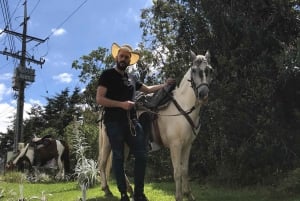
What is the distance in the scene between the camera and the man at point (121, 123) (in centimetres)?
589

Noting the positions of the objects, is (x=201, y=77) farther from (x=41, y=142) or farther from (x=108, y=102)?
(x=41, y=142)

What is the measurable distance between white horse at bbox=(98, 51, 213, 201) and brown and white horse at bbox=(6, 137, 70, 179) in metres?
11.0

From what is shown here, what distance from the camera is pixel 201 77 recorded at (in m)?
6.79

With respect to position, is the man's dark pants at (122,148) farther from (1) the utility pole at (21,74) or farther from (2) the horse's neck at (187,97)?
(1) the utility pole at (21,74)

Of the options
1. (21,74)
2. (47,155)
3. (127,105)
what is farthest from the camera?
(21,74)

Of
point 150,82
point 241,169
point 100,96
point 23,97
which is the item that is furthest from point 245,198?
point 23,97

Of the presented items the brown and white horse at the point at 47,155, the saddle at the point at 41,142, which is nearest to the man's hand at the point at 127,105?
the brown and white horse at the point at 47,155

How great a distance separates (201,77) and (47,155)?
12.4 meters

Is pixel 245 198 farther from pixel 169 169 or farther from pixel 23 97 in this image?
pixel 23 97

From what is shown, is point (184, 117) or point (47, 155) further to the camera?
point (47, 155)

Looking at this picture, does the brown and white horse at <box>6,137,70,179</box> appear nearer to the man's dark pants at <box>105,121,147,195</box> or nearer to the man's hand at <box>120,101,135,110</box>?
the man's dark pants at <box>105,121,147,195</box>

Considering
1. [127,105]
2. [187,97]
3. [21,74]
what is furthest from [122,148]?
[21,74]

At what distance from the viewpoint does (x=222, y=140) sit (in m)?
10.2

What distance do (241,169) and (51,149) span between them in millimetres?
9965
